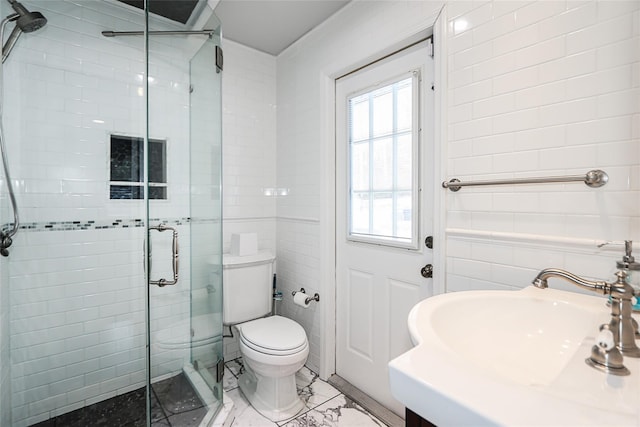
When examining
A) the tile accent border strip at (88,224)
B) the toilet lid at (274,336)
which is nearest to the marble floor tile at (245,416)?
the toilet lid at (274,336)

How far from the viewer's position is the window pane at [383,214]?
186cm

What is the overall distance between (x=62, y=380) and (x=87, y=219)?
2.96ft

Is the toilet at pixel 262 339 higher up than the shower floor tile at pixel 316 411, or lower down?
higher up

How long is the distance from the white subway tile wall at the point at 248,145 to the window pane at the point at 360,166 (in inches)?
33.7

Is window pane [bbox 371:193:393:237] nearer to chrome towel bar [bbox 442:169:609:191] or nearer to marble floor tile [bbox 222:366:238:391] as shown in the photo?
chrome towel bar [bbox 442:169:609:191]

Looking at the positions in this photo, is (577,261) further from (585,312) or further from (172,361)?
(172,361)

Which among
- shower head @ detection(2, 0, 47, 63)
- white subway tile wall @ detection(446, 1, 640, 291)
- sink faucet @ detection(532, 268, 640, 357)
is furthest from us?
shower head @ detection(2, 0, 47, 63)

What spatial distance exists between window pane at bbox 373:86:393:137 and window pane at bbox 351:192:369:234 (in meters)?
0.40

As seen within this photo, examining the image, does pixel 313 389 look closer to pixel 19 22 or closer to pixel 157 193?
pixel 157 193

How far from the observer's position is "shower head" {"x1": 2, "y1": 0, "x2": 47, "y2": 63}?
1555 millimetres

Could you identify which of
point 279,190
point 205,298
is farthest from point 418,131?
point 205,298

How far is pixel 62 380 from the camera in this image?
1.79 metres

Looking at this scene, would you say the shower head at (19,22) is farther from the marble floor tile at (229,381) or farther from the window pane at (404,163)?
the marble floor tile at (229,381)

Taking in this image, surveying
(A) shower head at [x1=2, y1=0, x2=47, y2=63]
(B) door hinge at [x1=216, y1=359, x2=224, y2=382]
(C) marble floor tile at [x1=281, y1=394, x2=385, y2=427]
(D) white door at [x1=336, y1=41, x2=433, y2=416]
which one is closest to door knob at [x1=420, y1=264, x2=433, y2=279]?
(D) white door at [x1=336, y1=41, x2=433, y2=416]
